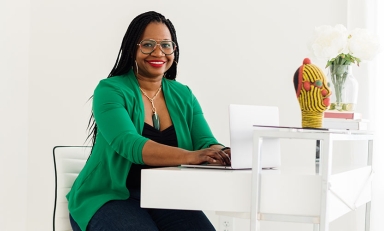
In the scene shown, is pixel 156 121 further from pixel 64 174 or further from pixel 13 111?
pixel 13 111

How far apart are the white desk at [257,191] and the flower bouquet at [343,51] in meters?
0.55

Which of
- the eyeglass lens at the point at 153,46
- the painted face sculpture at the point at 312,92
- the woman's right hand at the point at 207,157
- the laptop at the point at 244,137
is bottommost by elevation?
the woman's right hand at the point at 207,157

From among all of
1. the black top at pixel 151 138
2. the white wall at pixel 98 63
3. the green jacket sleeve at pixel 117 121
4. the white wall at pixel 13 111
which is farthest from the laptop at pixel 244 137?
the white wall at pixel 13 111

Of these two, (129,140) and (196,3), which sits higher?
(196,3)

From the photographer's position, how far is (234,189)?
1460mm

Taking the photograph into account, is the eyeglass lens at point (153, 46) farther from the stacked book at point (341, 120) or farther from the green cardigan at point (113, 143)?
the stacked book at point (341, 120)

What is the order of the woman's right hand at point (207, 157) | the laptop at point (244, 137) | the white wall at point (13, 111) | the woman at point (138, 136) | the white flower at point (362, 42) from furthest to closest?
the white wall at point (13, 111), the white flower at point (362, 42), the woman at point (138, 136), the woman's right hand at point (207, 157), the laptop at point (244, 137)

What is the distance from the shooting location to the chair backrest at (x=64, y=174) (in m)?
2.08

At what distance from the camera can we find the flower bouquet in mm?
2010

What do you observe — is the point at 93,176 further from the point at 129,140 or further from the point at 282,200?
the point at 282,200

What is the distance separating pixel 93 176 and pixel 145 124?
0.74ft

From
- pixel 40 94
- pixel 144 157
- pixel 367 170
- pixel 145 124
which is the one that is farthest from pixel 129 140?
pixel 40 94

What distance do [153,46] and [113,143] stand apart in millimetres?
391

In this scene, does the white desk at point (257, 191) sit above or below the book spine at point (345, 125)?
below
